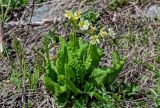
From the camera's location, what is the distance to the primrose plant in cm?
249

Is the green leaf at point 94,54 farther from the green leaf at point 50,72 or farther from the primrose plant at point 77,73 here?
the green leaf at point 50,72

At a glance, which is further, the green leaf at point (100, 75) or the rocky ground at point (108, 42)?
the rocky ground at point (108, 42)

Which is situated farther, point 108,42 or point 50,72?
point 108,42

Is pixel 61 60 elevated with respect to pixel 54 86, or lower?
elevated

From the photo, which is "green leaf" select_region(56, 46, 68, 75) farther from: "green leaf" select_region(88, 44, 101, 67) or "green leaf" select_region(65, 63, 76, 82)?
"green leaf" select_region(88, 44, 101, 67)

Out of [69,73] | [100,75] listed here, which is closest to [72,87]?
[69,73]

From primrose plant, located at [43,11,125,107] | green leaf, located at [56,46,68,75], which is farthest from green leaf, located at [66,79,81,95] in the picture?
green leaf, located at [56,46,68,75]

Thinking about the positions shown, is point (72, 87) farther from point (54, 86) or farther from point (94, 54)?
point (94, 54)

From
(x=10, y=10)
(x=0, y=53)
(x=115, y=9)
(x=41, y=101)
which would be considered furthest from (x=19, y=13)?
(x=41, y=101)

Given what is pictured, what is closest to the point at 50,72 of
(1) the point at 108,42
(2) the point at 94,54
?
(2) the point at 94,54

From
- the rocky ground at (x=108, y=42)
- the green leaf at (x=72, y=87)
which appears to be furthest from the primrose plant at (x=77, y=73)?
the rocky ground at (x=108, y=42)

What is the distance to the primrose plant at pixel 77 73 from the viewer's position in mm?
2492

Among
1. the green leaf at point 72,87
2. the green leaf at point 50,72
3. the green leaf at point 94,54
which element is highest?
the green leaf at point 94,54

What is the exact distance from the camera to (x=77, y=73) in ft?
8.26
